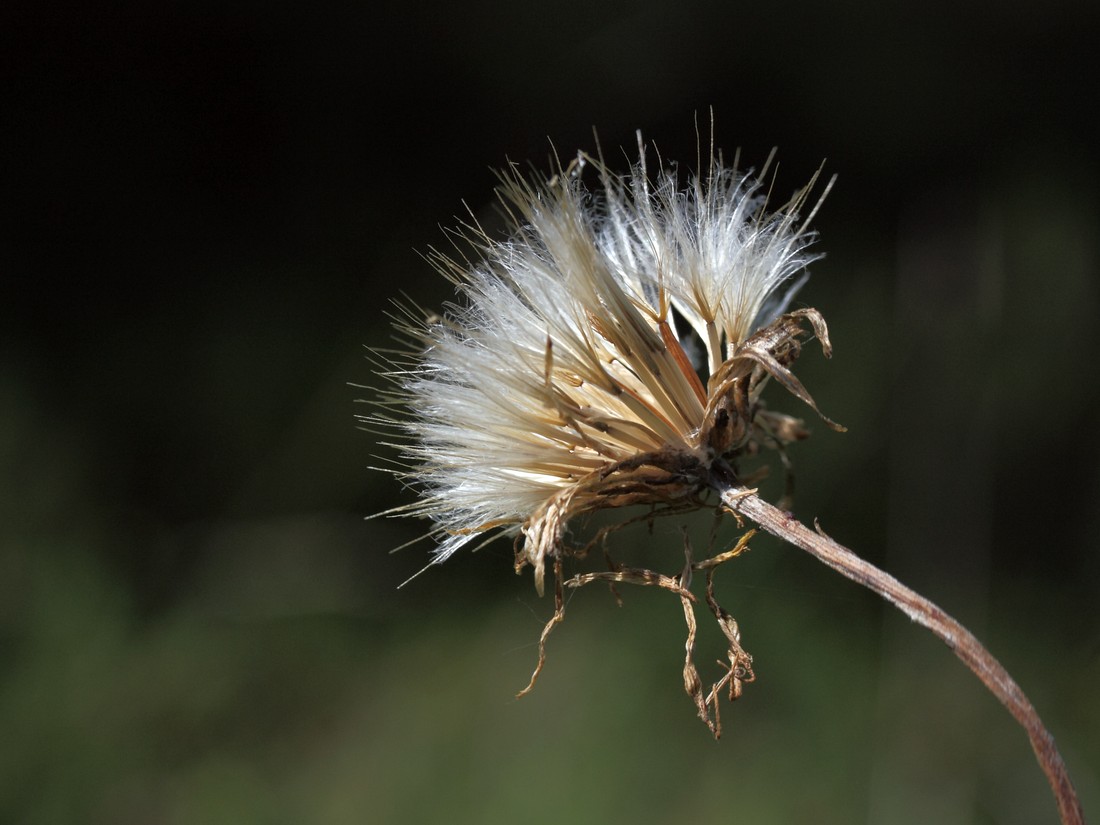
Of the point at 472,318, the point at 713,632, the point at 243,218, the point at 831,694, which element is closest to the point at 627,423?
the point at 472,318

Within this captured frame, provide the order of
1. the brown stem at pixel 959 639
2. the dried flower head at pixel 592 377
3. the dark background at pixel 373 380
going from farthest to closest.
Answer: the dark background at pixel 373 380, the dried flower head at pixel 592 377, the brown stem at pixel 959 639

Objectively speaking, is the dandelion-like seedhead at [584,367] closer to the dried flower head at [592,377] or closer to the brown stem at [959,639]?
the dried flower head at [592,377]

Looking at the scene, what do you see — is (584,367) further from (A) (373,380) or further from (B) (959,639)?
(A) (373,380)

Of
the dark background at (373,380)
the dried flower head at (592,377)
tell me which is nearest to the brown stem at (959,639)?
the dried flower head at (592,377)

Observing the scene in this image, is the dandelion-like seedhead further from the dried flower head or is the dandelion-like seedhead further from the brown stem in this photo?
the brown stem

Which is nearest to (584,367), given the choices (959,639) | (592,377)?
(592,377)

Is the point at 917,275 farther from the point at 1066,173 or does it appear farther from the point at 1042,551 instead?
the point at 1042,551

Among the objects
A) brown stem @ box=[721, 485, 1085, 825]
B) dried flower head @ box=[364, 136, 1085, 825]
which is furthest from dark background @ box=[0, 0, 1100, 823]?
brown stem @ box=[721, 485, 1085, 825]
